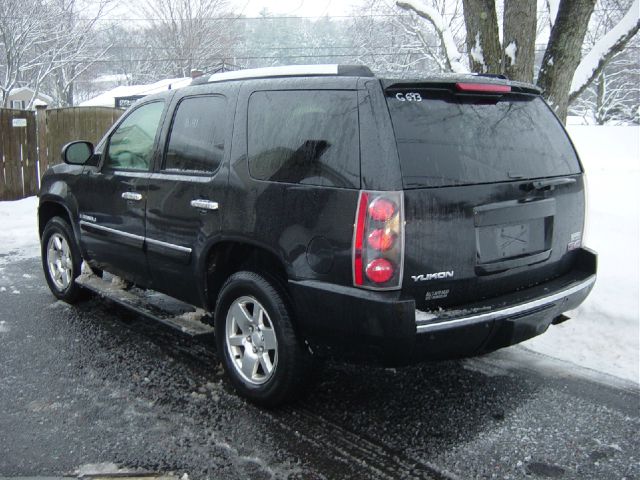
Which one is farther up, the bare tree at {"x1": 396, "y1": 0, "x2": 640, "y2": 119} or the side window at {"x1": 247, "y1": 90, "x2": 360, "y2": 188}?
the bare tree at {"x1": 396, "y1": 0, "x2": 640, "y2": 119}

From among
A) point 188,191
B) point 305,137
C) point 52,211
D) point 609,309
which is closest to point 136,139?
point 188,191

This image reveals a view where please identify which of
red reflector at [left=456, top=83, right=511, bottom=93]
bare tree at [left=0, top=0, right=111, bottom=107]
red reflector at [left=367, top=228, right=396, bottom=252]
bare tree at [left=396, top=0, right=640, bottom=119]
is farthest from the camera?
bare tree at [left=0, top=0, right=111, bottom=107]

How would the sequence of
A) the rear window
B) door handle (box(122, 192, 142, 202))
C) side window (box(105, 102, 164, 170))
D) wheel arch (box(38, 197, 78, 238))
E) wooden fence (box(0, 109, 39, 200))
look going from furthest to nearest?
wooden fence (box(0, 109, 39, 200)), wheel arch (box(38, 197, 78, 238)), side window (box(105, 102, 164, 170)), door handle (box(122, 192, 142, 202)), the rear window

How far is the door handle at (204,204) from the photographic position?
365 cm

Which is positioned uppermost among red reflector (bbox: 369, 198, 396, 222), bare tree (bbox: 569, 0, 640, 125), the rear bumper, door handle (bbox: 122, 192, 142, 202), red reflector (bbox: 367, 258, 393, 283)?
bare tree (bbox: 569, 0, 640, 125)

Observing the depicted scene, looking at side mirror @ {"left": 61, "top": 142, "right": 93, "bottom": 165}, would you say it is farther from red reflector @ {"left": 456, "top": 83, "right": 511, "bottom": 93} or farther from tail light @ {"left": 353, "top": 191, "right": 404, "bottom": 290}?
red reflector @ {"left": 456, "top": 83, "right": 511, "bottom": 93}

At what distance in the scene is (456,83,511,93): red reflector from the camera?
10.5 ft

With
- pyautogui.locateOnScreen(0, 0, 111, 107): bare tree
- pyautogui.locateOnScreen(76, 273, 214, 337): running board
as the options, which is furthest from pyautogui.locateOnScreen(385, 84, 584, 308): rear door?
pyautogui.locateOnScreen(0, 0, 111, 107): bare tree

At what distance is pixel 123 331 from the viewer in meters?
4.90

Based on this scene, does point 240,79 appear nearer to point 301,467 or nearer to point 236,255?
point 236,255

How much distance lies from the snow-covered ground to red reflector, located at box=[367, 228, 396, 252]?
188cm

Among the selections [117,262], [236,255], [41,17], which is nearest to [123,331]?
[117,262]

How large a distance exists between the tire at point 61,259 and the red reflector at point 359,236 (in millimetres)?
3290

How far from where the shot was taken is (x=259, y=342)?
140 inches
